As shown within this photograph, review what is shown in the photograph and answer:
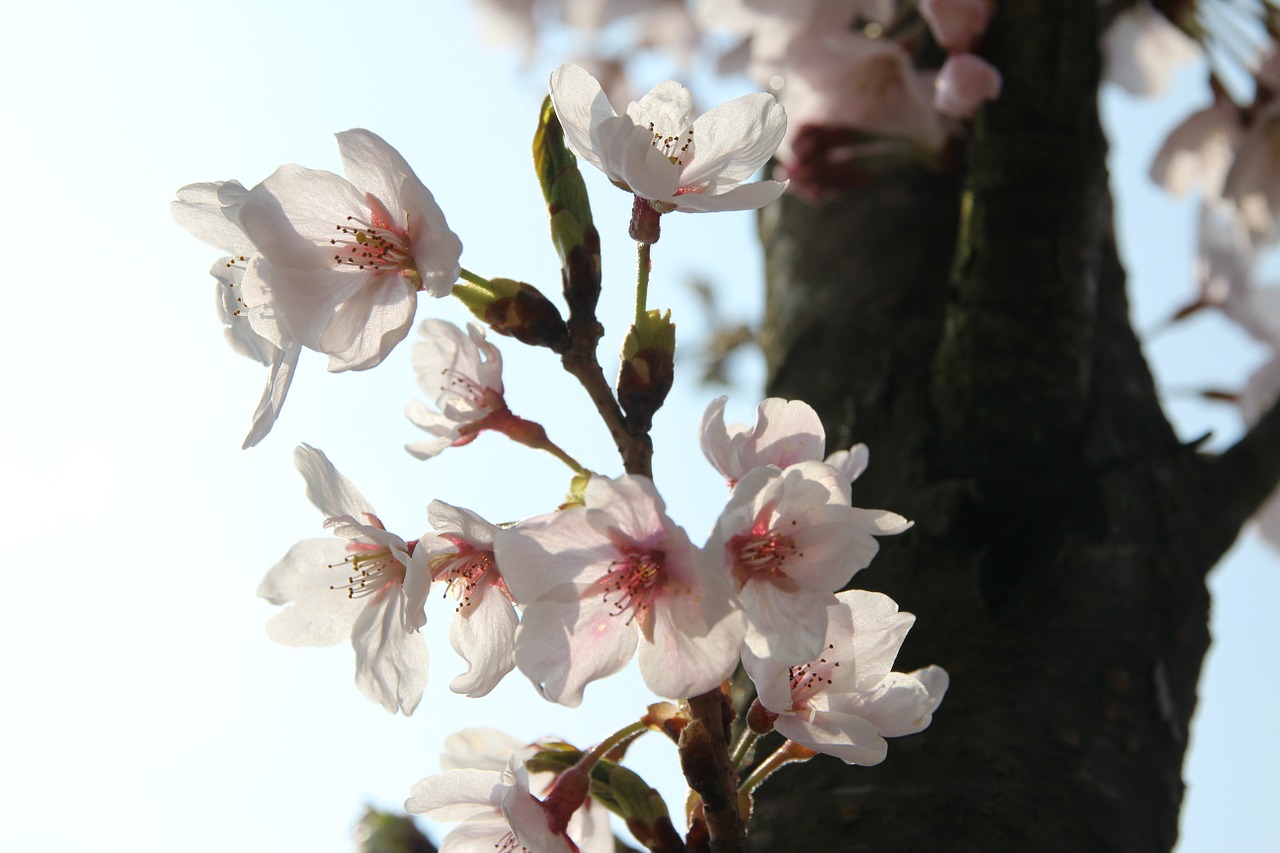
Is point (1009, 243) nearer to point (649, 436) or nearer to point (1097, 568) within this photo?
point (1097, 568)

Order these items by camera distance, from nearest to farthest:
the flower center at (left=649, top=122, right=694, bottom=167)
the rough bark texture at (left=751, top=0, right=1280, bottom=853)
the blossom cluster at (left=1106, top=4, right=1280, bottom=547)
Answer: the flower center at (left=649, top=122, right=694, bottom=167), the rough bark texture at (left=751, top=0, right=1280, bottom=853), the blossom cluster at (left=1106, top=4, right=1280, bottom=547)

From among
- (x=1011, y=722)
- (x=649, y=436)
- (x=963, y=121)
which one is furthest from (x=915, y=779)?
(x=963, y=121)

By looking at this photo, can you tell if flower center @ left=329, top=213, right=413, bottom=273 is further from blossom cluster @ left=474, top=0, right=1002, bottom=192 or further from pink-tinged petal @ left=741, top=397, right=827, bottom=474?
blossom cluster @ left=474, top=0, right=1002, bottom=192

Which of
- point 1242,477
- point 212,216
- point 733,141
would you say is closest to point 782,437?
point 733,141

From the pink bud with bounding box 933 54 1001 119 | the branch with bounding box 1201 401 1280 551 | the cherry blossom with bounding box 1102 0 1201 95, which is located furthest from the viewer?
the cherry blossom with bounding box 1102 0 1201 95

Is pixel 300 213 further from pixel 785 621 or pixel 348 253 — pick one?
pixel 785 621

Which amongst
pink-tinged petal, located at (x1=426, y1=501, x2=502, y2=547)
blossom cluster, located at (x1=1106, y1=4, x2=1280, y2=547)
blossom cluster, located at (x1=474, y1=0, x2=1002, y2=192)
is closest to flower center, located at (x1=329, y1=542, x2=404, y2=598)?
pink-tinged petal, located at (x1=426, y1=501, x2=502, y2=547)
